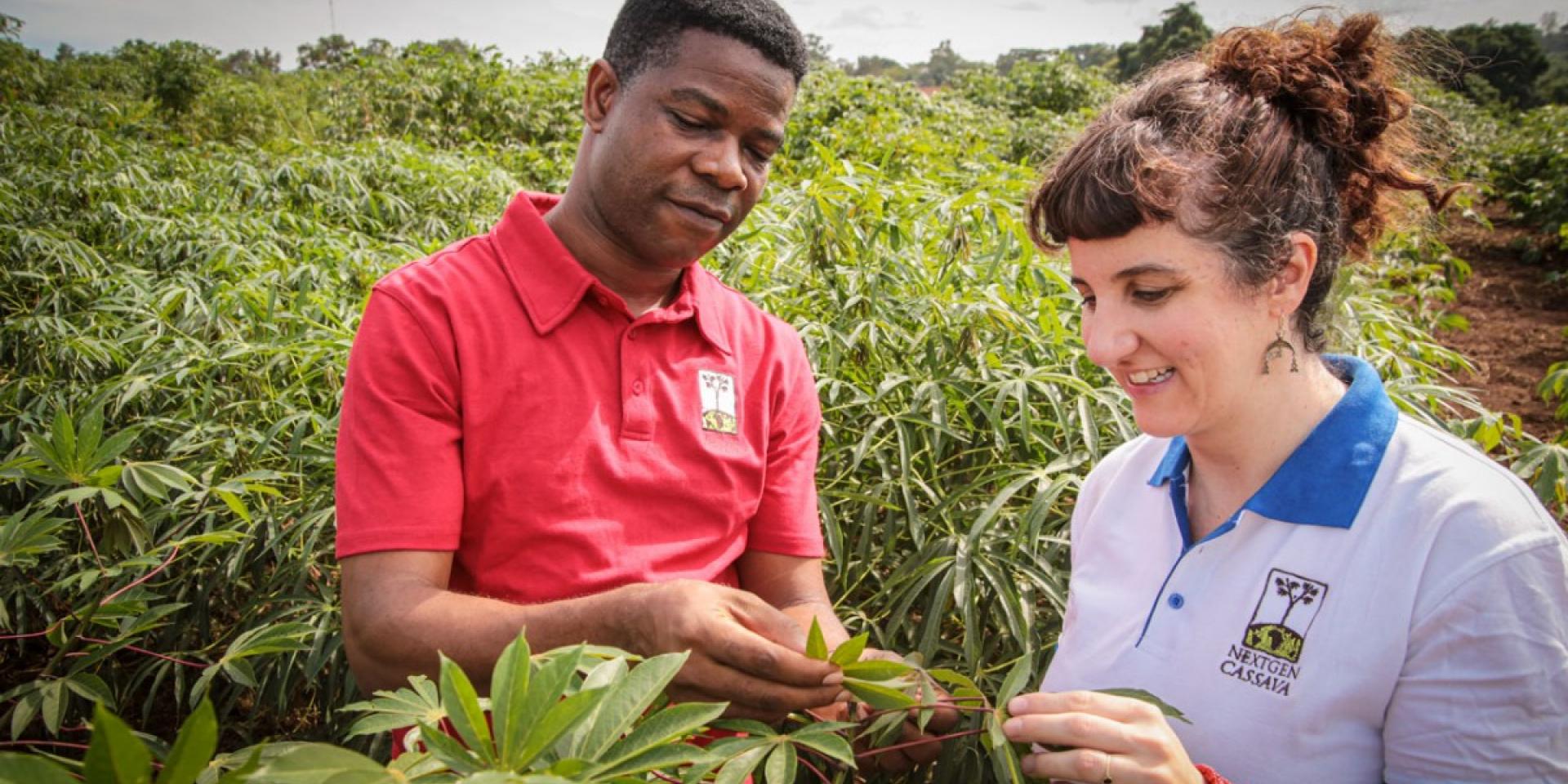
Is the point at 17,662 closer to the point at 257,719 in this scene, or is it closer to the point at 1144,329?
the point at 257,719

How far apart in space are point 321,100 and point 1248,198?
10.3 m

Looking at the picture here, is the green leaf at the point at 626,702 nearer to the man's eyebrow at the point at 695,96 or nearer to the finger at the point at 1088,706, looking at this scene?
the finger at the point at 1088,706

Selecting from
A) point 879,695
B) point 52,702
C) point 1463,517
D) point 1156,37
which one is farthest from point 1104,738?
point 1156,37

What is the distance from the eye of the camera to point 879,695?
0.89m

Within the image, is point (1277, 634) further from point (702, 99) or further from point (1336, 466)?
point (702, 99)

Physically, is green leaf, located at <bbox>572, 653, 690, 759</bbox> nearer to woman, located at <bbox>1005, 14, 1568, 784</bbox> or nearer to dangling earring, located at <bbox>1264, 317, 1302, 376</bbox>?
woman, located at <bbox>1005, 14, 1568, 784</bbox>

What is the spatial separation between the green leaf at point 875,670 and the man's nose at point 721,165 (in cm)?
70

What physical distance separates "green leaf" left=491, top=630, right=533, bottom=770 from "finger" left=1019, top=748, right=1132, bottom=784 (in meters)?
0.54

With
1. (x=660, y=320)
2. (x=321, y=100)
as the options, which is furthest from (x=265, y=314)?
(x=321, y=100)

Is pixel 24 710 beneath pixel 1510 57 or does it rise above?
beneath

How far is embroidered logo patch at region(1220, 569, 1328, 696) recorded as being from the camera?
99 centimetres

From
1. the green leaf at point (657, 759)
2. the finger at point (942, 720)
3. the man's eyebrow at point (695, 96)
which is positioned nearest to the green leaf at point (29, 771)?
the green leaf at point (657, 759)

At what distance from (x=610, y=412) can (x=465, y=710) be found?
67 centimetres

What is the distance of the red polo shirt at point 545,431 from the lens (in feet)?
3.68
